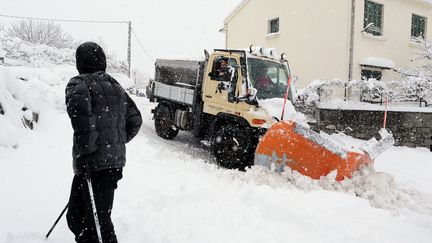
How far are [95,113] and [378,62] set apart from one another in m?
13.3

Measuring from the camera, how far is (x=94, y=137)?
8.87ft

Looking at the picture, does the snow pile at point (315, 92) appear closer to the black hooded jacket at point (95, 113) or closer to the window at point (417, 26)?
the window at point (417, 26)

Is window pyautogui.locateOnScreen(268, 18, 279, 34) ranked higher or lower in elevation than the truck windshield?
higher

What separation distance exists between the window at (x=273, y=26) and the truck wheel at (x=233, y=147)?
10.5 m

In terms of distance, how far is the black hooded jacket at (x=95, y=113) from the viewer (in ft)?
8.79

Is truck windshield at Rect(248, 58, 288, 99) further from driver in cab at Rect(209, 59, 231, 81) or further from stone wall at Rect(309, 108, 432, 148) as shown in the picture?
stone wall at Rect(309, 108, 432, 148)

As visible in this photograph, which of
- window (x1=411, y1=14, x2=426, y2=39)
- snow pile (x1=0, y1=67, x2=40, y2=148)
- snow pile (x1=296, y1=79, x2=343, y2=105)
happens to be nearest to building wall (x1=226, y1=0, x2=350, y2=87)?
snow pile (x1=296, y1=79, x2=343, y2=105)

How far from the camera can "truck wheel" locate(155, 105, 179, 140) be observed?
9.78 metres

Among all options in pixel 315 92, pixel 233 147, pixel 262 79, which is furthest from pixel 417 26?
pixel 233 147

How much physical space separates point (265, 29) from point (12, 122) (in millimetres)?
12772

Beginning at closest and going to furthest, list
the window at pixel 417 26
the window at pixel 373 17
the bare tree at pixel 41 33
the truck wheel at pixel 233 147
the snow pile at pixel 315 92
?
the truck wheel at pixel 233 147, the snow pile at pixel 315 92, the window at pixel 373 17, the window at pixel 417 26, the bare tree at pixel 41 33

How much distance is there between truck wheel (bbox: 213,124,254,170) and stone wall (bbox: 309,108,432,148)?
14.9ft

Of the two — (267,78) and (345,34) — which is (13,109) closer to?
(267,78)

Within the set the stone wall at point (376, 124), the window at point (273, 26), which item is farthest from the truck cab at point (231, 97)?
the window at point (273, 26)
